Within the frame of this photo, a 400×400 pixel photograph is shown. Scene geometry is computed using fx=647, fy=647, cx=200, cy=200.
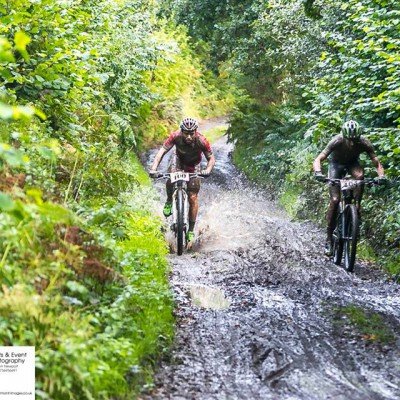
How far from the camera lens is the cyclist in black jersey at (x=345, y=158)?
1005 centimetres

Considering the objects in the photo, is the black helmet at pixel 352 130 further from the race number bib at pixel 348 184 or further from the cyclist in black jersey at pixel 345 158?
the race number bib at pixel 348 184

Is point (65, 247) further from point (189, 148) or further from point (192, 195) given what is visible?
point (189, 148)

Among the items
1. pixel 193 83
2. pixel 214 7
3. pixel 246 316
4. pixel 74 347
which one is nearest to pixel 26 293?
pixel 74 347

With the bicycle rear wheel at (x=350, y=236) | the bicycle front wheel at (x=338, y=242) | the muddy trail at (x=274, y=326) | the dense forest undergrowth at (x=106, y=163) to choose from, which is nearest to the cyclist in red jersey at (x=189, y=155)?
the dense forest undergrowth at (x=106, y=163)

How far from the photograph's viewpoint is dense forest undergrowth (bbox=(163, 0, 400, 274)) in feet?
35.5

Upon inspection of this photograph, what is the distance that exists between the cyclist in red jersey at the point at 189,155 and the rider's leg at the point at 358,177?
92.3 inches

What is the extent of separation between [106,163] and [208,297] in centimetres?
319

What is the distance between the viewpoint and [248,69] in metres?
24.7

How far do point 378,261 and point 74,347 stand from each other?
783 centimetres

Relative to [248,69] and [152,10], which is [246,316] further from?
[152,10]

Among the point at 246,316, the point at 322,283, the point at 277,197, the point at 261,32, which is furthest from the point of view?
the point at 261,32

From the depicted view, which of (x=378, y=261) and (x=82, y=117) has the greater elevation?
(x=82, y=117)

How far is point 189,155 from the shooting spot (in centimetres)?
1123

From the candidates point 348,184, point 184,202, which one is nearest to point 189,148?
point 184,202
